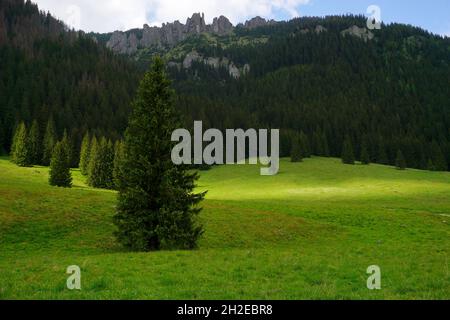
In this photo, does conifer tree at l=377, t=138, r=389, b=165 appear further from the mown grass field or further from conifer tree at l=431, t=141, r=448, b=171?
the mown grass field

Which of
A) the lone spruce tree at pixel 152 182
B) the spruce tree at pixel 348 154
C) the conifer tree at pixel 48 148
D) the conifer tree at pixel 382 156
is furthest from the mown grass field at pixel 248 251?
the conifer tree at pixel 382 156

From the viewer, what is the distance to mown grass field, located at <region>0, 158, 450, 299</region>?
14156 millimetres

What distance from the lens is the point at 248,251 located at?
26.5m

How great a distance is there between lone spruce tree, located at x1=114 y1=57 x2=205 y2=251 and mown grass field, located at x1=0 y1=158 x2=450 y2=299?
2.06 m

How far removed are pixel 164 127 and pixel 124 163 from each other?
12.4 ft

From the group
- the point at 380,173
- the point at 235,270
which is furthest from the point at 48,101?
the point at 235,270

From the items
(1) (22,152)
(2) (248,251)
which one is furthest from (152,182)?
(1) (22,152)

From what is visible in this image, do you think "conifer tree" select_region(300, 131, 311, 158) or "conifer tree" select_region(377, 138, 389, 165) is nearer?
"conifer tree" select_region(300, 131, 311, 158)

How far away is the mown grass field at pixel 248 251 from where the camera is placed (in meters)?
14.2

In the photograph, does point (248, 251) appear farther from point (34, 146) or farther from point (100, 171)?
point (34, 146)

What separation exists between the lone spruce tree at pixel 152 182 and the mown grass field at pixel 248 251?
2.06 meters

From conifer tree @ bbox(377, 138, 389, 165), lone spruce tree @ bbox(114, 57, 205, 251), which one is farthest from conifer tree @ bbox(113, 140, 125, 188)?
conifer tree @ bbox(377, 138, 389, 165)

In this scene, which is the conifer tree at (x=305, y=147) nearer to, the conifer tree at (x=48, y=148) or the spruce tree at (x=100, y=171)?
the spruce tree at (x=100, y=171)

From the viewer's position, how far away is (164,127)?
88.5ft
